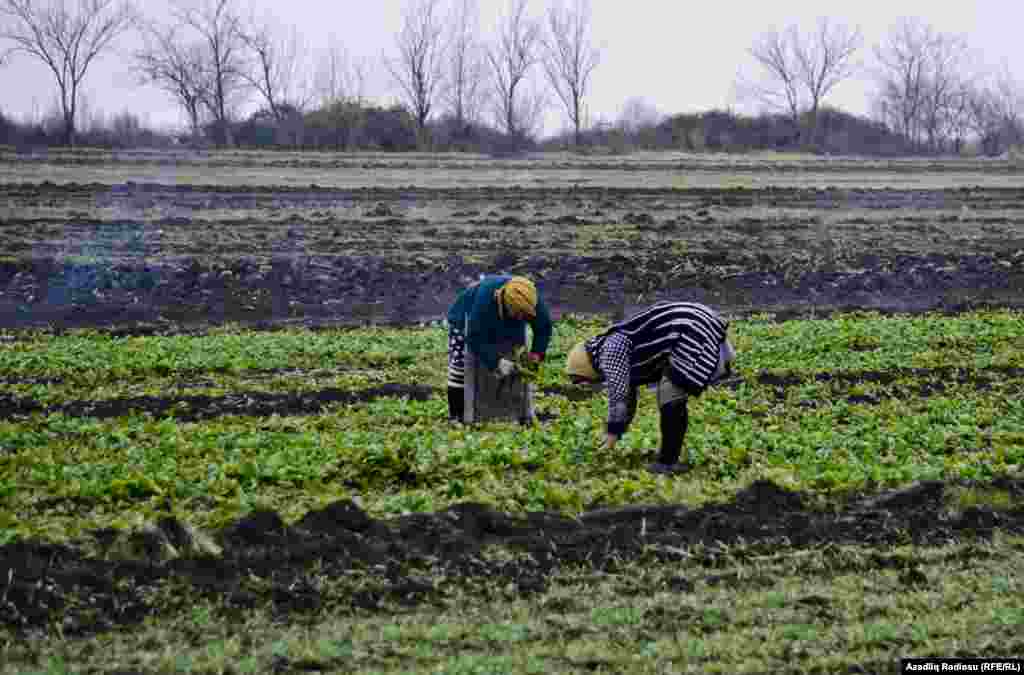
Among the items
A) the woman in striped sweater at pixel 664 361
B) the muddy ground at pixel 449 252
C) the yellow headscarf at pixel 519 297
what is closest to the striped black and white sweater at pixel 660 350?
the woman in striped sweater at pixel 664 361

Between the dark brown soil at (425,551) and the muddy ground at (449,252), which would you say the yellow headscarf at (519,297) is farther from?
the muddy ground at (449,252)

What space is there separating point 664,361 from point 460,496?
1895mm

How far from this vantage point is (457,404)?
1134 centimetres

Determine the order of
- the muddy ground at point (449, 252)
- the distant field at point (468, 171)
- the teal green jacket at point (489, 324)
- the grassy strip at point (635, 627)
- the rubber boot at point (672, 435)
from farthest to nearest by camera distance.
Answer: the distant field at point (468, 171) < the muddy ground at point (449, 252) < the teal green jacket at point (489, 324) < the rubber boot at point (672, 435) < the grassy strip at point (635, 627)

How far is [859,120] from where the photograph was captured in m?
61.3

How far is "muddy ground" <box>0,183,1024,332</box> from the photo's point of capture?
2209cm

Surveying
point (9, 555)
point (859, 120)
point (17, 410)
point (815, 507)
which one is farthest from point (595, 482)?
point (859, 120)

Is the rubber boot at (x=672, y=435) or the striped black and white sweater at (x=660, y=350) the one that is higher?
the striped black and white sweater at (x=660, y=350)

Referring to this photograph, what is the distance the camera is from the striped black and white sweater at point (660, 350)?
884 centimetres

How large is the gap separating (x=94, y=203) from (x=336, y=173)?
8.52m

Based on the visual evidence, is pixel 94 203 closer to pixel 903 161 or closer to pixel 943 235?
pixel 943 235

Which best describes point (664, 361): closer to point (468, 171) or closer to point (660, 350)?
point (660, 350)

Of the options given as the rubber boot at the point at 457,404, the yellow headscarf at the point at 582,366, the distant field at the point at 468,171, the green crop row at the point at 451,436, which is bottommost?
the green crop row at the point at 451,436

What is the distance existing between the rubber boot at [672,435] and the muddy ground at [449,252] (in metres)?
12.1
